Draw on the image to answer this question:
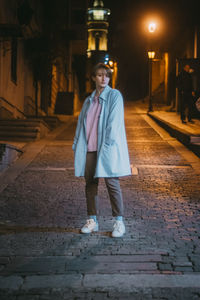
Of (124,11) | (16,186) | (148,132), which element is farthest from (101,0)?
(16,186)

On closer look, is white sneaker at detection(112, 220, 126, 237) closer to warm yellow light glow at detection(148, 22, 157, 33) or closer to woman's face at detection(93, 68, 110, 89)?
woman's face at detection(93, 68, 110, 89)

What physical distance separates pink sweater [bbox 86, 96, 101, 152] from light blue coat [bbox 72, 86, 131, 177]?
5 centimetres

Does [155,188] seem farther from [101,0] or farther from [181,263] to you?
[101,0]

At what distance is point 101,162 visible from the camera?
15.6 feet

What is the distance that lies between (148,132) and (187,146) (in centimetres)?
447

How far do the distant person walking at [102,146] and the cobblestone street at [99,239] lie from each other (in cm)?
→ 41

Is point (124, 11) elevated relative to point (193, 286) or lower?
elevated

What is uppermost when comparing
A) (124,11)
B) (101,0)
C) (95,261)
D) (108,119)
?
(101,0)

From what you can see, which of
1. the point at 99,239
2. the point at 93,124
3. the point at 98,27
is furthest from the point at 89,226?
the point at 98,27

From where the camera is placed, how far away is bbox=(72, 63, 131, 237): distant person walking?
4770mm

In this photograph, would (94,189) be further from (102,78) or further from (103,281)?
(103,281)

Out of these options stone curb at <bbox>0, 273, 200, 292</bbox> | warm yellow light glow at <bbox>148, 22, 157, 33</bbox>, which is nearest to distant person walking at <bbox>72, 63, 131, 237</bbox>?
stone curb at <bbox>0, 273, 200, 292</bbox>

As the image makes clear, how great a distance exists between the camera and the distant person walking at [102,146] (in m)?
4.77

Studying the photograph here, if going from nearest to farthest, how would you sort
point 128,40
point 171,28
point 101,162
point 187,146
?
point 101,162
point 187,146
point 171,28
point 128,40
